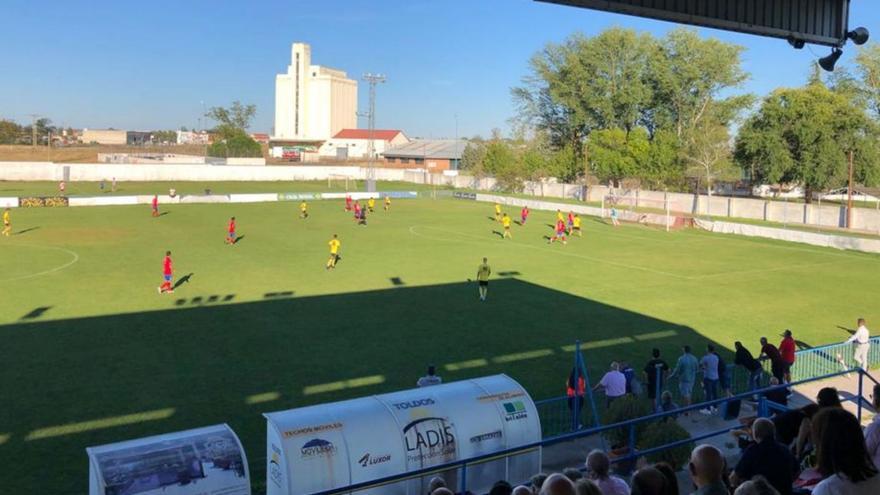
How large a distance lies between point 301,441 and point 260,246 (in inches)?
1120

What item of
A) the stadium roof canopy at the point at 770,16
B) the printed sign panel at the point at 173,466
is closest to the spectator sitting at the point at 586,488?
the printed sign panel at the point at 173,466

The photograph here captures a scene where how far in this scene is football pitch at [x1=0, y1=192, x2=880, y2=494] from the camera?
14.2 meters

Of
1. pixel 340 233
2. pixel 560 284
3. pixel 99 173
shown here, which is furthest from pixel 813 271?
pixel 99 173

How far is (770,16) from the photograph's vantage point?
47.8 feet

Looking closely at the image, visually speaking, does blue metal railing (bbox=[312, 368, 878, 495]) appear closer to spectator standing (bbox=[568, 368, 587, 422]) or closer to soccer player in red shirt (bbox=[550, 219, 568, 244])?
spectator standing (bbox=[568, 368, 587, 422])

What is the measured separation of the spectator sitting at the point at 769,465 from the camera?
5.95 m

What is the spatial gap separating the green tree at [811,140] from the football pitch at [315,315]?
20018mm

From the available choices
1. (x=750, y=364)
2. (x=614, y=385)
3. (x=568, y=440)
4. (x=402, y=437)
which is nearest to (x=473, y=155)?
(x=750, y=364)

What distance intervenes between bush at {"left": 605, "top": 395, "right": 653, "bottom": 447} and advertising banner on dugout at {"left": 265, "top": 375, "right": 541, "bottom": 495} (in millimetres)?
1854

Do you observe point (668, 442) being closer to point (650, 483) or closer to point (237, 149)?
point (650, 483)

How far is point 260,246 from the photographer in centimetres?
3644

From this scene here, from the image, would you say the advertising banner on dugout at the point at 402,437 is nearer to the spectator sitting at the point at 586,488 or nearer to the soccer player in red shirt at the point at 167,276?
the spectator sitting at the point at 586,488

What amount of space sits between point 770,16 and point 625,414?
8419 millimetres

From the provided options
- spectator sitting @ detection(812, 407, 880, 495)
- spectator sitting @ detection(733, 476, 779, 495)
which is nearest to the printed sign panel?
spectator sitting @ detection(733, 476, 779, 495)
